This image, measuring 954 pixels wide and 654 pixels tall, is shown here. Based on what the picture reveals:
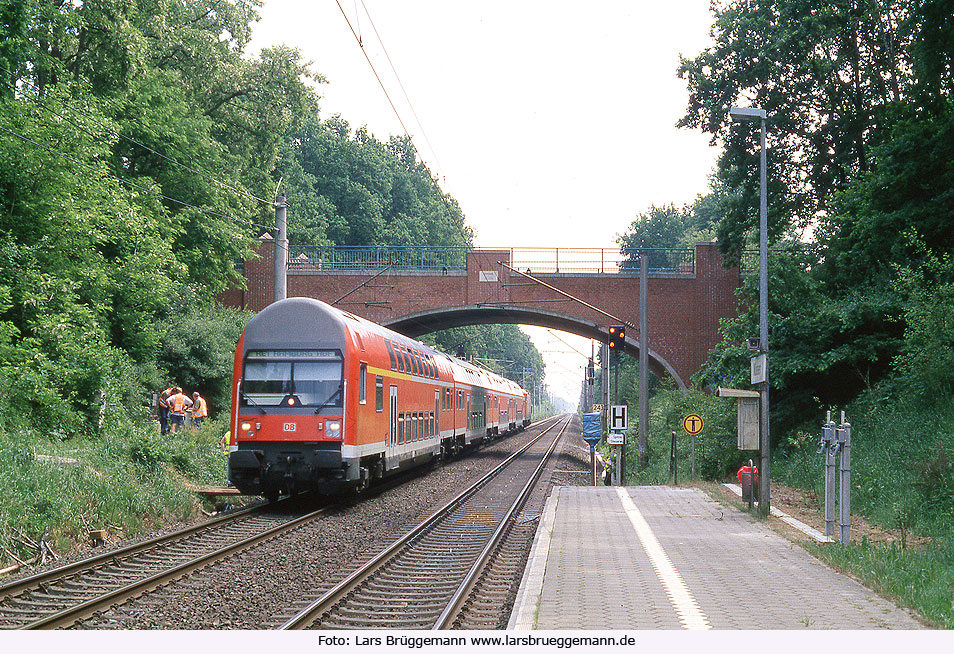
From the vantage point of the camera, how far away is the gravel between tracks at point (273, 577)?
795 cm

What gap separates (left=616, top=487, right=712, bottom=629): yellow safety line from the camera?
7.30 m

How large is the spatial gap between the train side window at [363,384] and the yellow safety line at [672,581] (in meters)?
5.11

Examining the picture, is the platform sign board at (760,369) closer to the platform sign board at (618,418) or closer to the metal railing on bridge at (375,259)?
the platform sign board at (618,418)

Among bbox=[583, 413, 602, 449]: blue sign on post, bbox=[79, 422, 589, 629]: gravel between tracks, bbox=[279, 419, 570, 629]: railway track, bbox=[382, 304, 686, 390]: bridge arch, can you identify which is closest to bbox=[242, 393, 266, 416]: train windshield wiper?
bbox=[79, 422, 589, 629]: gravel between tracks

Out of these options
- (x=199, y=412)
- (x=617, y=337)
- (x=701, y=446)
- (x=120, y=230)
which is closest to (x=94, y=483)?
(x=199, y=412)

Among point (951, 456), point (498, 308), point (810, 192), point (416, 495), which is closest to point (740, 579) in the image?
point (951, 456)

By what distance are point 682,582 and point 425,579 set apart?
112 inches

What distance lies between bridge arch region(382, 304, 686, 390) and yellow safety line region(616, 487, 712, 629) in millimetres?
24860

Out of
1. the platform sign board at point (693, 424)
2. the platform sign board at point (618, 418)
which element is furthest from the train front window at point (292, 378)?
the platform sign board at point (618, 418)

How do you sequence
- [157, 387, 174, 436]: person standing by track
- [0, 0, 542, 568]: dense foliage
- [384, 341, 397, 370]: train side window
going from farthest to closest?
[157, 387, 174, 436]: person standing by track < [384, 341, 397, 370]: train side window < [0, 0, 542, 568]: dense foliage

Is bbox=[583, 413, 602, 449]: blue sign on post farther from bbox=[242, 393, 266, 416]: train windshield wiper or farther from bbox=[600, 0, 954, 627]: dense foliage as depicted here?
bbox=[242, 393, 266, 416]: train windshield wiper

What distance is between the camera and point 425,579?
33.8 feet

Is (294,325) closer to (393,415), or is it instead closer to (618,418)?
(393,415)

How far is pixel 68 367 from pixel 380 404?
6659 millimetres
